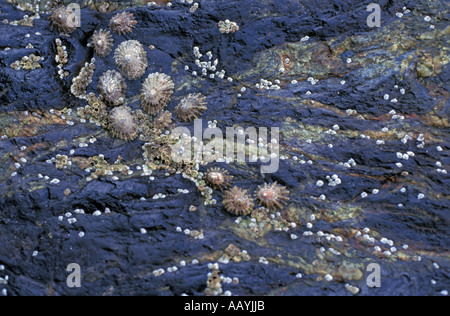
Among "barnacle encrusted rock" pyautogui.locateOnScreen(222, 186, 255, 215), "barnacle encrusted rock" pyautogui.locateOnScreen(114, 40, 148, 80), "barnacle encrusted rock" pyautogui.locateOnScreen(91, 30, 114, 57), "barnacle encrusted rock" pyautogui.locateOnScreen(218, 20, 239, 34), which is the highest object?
"barnacle encrusted rock" pyautogui.locateOnScreen(218, 20, 239, 34)

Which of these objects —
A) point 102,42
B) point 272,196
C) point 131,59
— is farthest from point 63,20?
point 272,196

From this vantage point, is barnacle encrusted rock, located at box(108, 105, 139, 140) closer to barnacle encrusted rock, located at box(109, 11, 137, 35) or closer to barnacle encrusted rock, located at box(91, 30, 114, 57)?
barnacle encrusted rock, located at box(91, 30, 114, 57)

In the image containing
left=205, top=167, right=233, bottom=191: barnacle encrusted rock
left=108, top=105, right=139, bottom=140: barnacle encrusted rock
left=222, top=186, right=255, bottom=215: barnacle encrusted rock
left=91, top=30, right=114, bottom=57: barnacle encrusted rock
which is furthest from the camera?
left=91, top=30, right=114, bottom=57: barnacle encrusted rock

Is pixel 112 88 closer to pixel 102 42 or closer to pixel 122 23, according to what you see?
pixel 102 42

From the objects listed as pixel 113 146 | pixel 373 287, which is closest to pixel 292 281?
pixel 373 287

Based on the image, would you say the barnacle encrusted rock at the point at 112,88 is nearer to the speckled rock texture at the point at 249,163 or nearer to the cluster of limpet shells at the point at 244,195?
the speckled rock texture at the point at 249,163

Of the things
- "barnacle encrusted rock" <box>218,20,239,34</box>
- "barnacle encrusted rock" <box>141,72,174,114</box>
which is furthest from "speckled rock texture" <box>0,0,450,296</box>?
"barnacle encrusted rock" <box>141,72,174,114</box>

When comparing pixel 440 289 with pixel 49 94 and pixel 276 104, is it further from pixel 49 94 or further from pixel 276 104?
pixel 49 94
